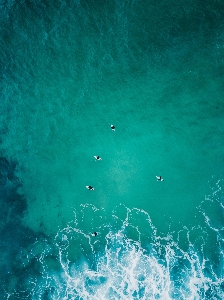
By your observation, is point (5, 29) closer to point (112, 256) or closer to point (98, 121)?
point (98, 121)

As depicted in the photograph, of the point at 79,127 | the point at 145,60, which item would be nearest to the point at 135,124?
the point at 79,127

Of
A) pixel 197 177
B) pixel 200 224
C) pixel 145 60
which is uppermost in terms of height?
pixel 145 60

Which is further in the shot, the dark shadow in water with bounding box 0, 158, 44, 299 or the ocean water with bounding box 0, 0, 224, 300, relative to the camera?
the ocean water with bounding box 0, 0, 224, 300

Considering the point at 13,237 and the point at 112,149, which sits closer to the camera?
the point at 13,237

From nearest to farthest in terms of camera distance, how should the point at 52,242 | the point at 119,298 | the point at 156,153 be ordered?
1. the point at 119,298
2. the point at 52,242
3. the point at 156,153

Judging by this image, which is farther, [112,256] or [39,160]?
[39,160]
